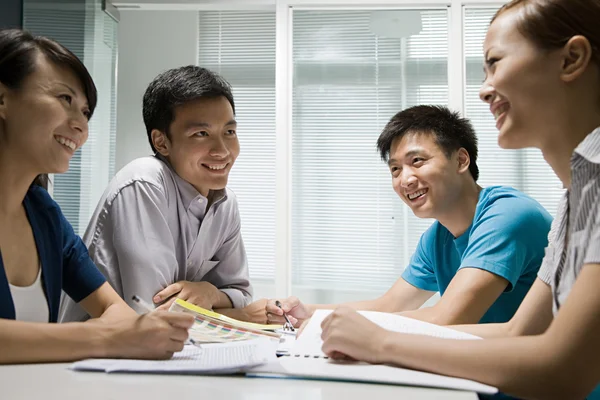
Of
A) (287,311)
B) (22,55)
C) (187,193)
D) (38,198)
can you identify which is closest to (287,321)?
(287,311)

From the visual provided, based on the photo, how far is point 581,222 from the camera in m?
0.91

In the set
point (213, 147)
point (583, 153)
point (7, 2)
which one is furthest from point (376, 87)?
point (583, 153)

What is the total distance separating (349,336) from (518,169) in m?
2.76

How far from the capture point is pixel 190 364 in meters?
0.89

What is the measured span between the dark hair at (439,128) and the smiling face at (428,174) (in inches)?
0.8

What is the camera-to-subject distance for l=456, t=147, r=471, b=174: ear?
1929 mm

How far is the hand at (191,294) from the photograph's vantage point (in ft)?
5.24

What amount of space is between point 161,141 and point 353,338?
1.22m

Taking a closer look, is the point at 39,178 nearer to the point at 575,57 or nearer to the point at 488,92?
the point at 488,92

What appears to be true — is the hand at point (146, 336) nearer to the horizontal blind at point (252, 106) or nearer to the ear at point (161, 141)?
the ear at point (161, 141)

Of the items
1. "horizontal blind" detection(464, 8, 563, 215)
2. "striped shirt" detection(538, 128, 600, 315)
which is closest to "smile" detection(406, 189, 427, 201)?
"striped shirt" detection(538, 128, 600, 315)

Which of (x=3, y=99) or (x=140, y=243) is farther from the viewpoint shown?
(x=140, y=243)

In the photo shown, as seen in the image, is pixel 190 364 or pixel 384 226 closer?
pixel 190 364

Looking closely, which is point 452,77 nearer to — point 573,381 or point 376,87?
point 376,87
